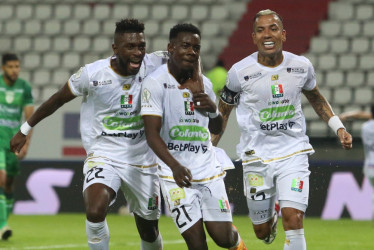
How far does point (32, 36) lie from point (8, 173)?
1034 cm

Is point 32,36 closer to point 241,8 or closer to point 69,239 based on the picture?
point 241,8

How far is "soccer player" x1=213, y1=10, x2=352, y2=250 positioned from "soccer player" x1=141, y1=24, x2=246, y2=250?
2.33 ft

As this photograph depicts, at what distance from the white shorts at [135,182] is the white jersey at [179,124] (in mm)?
468

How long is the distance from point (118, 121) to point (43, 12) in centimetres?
1572

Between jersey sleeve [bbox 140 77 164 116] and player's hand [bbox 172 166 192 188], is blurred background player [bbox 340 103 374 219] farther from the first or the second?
player's hand [bbox 172 166 192 188]

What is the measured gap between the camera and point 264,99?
799cm

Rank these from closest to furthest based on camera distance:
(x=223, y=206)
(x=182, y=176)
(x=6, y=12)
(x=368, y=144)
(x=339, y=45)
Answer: (x=182, y=176)
(x=223, y=206)
(x=368, y=144)
(x=339, y=45)
(x=6, y=12)

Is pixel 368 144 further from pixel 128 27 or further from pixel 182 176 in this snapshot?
pixel 182 176

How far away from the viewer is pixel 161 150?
6.85 meters

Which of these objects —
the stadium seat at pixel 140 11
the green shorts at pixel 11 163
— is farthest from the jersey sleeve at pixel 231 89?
the stadium seat at pixel 140 11

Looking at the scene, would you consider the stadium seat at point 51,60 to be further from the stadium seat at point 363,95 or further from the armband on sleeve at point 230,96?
the armband on sleeve at point 230,96

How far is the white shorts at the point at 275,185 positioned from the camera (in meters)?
7.71

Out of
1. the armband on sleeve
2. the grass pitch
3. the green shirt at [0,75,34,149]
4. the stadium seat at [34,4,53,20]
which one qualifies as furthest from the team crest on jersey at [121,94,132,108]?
the stadium seat at [34,4,53,20]

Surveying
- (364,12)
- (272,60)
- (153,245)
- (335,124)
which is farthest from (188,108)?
(364,12)
